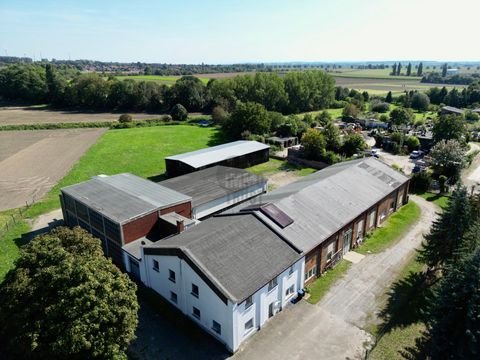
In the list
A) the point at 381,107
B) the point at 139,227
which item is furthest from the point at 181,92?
the point at 139,227

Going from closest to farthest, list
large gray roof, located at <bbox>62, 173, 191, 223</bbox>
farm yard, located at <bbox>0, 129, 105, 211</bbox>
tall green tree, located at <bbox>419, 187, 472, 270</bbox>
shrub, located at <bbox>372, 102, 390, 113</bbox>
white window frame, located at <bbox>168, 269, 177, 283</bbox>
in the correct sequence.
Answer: white window frame, located at <bbox>168, 269, 177, 283</bbox>, tall green tree, located at <bbox>419, 187, 472, 270</bbox>, large gray roof, located at <bbox>62, 173, 191, 223</bbox>, farm yard, located at <bbox>0, 129, 105, 211</bbox>, shrub, located at <bbox>372, 102, 390, 113</bbox>

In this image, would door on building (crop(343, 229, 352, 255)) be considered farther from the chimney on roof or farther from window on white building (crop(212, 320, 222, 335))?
window on white building (crop(212, 320, 222, 335))

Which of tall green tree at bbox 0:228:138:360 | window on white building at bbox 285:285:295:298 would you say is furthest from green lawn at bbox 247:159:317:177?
tall green tree at bbox 0:228:138:360

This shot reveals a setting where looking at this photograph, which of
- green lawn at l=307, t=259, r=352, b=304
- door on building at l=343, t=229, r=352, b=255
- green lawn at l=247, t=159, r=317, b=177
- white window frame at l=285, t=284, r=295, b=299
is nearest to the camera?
white window frame at l=285, t=284, r=295, b=299

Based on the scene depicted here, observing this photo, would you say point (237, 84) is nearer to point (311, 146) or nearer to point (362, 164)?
point (311, 146)

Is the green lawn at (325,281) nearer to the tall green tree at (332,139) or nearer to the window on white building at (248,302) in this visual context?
the window on white building at (248,302)

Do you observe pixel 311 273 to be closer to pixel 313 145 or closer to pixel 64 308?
pixel 64 308

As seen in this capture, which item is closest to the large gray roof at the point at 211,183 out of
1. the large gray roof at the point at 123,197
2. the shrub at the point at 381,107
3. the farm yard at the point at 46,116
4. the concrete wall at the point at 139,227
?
the large gray roof at the point at 123,197
